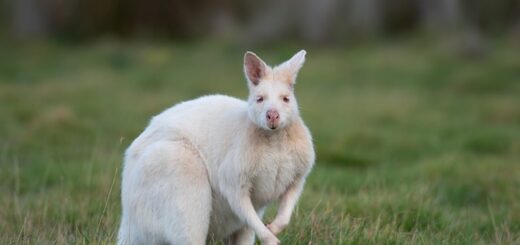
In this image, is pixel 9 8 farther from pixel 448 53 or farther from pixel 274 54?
pixel 448 53

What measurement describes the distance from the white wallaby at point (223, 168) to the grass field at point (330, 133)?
0.54 meters

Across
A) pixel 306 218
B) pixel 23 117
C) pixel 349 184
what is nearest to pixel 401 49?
pixel 23 117

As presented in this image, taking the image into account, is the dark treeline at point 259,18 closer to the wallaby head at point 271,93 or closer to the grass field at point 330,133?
the grass field at point 330,133

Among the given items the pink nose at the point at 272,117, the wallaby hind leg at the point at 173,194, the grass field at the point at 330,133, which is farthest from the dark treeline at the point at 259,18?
the pink nose at the point at 272,117

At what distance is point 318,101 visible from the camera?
1333 centimetres

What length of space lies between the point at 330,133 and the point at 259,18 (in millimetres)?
8891

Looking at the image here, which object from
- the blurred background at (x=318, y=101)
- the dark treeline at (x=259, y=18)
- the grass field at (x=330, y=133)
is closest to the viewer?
Result: the grass field at (x=330, y=133)

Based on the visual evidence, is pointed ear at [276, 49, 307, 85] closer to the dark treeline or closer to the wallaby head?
the wallaby head

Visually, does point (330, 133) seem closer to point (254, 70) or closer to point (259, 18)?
point (254, 70)

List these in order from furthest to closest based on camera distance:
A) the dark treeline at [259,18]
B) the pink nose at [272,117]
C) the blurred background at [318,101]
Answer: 1. the dark treeline at [259,18]
2. the blurred background at [318,101]
3. the pink nose at [272,117]

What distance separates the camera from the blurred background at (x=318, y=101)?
20.7 ft

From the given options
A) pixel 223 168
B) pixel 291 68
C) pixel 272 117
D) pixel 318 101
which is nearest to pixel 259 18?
pixel 318 101

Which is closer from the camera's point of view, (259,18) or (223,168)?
(223,168)

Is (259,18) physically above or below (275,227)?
below
